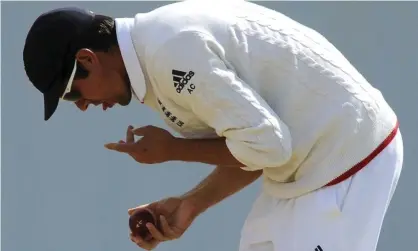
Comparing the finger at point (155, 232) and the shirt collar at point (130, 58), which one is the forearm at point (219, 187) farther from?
the shirt collar at point (130, 58)

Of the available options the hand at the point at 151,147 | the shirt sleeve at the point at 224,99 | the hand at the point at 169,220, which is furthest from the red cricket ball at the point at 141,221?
the shirt sleeve at the point at 224,99

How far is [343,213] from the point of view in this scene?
84.7 inches

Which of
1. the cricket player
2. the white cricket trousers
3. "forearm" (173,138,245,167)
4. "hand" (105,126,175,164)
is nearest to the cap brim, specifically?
the cricket player

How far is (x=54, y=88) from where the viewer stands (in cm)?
222

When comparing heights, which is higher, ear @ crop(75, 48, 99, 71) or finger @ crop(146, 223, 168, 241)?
ear @ crop(75, 48, 99, 71)

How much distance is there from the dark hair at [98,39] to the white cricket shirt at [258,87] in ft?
0.08

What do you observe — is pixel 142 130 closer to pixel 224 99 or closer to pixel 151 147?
pixel 151 147

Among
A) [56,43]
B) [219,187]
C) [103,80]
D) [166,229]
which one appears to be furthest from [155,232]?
[56,43]

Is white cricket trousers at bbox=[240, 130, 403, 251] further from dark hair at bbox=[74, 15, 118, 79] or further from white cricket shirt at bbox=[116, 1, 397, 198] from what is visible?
dark hair at bbox=[74, 15, 118, 79]

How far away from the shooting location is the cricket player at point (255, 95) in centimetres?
208

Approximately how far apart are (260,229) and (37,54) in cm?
61

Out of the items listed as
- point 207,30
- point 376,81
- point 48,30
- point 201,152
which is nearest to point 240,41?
point 207,30

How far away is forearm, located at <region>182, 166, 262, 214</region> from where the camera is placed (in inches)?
93.0

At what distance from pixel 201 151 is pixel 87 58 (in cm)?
30
